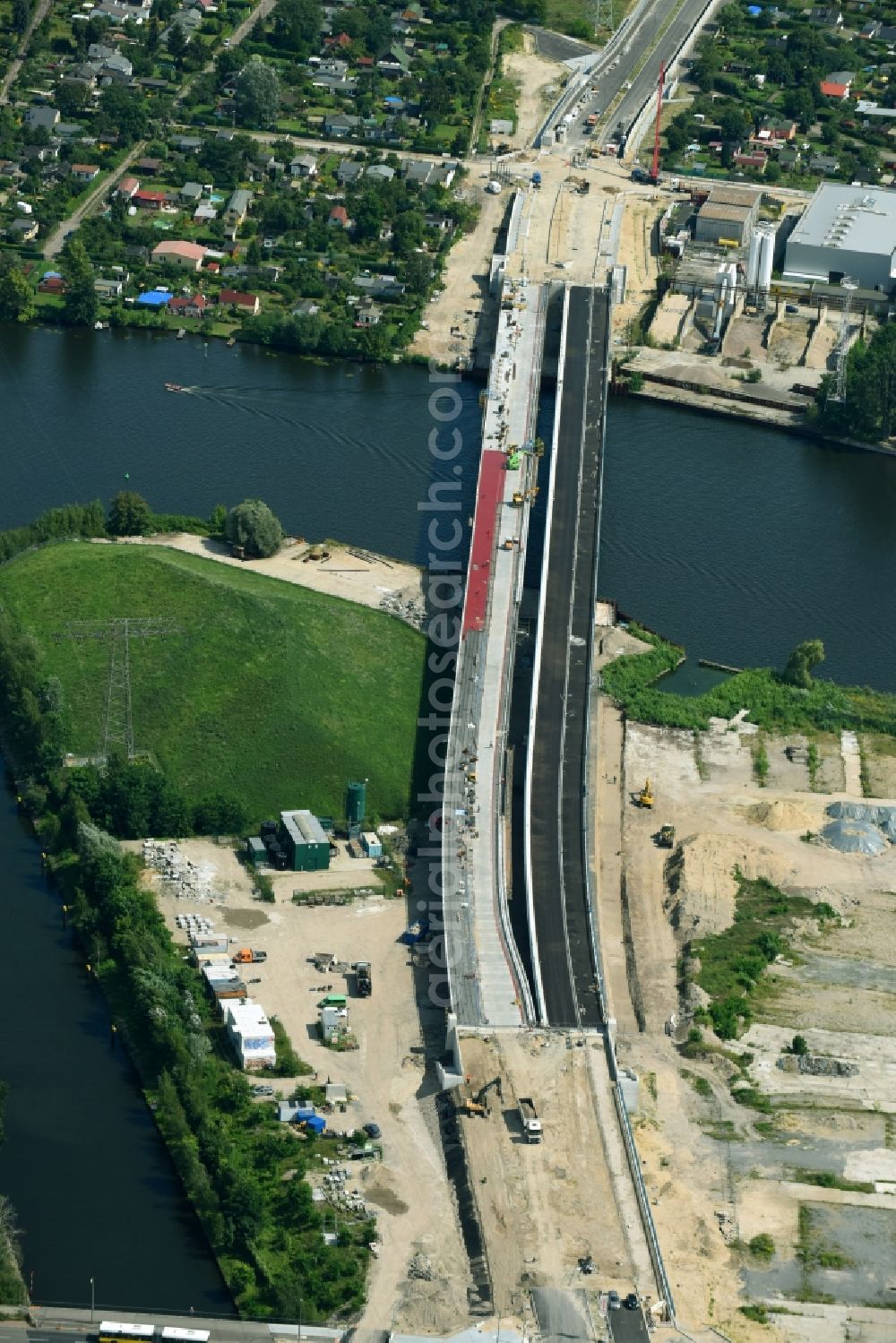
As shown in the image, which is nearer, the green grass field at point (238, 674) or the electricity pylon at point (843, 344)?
the green grass field at point (238, 674)

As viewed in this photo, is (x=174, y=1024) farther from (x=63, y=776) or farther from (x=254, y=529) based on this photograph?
(x=254, y=529)

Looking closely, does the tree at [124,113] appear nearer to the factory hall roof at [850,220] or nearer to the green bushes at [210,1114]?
the factory hall roof at [850,220]

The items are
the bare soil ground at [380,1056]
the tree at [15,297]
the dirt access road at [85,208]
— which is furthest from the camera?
the dirt access road at [85,208]

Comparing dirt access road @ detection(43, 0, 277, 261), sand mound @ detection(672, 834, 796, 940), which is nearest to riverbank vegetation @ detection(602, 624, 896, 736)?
sand mound @ detection(672, 834, 796, 940)

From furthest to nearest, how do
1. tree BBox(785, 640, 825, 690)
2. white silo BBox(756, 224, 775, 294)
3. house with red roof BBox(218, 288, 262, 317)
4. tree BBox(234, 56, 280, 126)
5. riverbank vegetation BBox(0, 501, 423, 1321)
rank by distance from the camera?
tree BBox(234, 56, 280, 126) < white silo BBox(756, 224, 775, 294) < house with red roof BBox(218, 288, 262, 317) < tree BBox(785, 640, 825, 690) < riverbank vegetation BBox(0, 501, 423, 1321)

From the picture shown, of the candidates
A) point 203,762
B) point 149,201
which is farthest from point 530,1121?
point 149,201

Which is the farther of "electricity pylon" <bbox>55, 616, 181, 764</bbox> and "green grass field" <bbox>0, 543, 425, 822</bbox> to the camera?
"electricity pylon" <bbox>55, 616, 181, 764</bbox>

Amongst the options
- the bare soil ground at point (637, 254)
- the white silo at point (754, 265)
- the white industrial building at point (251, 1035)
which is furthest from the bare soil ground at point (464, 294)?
the white industrial building at point (251, 1035)

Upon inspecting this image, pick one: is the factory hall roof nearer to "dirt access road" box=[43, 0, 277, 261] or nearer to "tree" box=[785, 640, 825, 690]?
"dirt access road" box=[43, 0, 277, 261]
